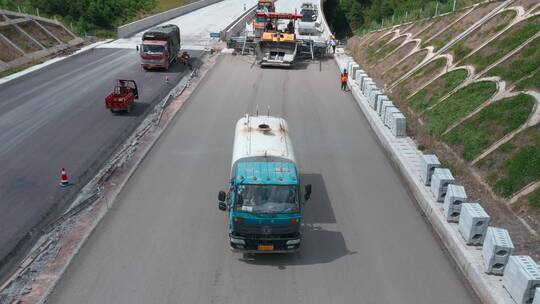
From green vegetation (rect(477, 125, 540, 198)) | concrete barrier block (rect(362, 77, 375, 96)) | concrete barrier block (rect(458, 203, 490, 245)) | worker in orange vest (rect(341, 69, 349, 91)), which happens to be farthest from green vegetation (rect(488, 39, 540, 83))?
concrete barrier block (rect(458, 203, 490, 245))

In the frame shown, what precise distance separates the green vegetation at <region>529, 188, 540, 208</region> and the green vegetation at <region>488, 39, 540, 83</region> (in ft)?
25.9

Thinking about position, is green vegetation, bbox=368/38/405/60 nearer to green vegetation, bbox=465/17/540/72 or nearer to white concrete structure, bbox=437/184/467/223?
green vegetation, bbox=465/17/540/72

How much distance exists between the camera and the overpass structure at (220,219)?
12609 millimetres

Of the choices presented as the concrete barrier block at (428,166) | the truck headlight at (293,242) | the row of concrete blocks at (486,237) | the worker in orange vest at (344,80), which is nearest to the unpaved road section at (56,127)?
the truck headlight at (293,242)

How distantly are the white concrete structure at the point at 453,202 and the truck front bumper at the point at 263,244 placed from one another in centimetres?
516

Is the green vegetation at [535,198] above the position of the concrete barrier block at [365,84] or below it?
below

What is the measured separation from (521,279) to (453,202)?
388 cm

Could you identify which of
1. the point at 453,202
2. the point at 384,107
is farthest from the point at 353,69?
the point at 453,202

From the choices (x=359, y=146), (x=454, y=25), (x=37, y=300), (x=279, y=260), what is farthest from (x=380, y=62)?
(x=37, y=300)

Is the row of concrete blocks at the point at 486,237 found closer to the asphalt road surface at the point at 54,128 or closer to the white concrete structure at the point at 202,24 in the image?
the asphalt road surface at the point at 54,128

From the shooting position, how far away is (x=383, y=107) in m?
24.5

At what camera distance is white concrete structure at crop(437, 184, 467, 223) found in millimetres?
14709

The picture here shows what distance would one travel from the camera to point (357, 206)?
1694 centimetres

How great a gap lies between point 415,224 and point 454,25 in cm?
2107
